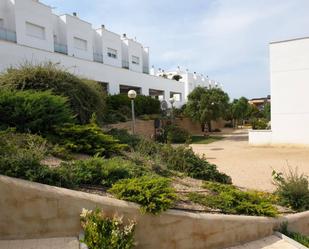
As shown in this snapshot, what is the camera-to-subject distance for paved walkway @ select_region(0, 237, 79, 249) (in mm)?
3549

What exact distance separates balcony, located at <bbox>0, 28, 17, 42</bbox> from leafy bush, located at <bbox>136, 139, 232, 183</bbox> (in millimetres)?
15587

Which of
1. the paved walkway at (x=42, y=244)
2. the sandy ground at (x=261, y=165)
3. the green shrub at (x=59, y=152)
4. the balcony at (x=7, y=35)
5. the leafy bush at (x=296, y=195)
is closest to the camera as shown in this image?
the paved walkway at (x=42, y=244)

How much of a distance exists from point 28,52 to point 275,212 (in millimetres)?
16052

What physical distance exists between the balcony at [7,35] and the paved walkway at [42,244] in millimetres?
18519

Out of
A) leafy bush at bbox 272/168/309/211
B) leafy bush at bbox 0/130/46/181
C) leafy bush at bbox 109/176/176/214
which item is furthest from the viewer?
leafy bush at bbox 272/168/309/211

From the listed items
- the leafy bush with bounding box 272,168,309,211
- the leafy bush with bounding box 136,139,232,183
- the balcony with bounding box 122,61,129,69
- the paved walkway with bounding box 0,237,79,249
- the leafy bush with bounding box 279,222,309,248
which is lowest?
the leafy bush with bounding box 279,222,309,248

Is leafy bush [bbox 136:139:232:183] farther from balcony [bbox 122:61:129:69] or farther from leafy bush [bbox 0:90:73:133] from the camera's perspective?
balcony [bbox 122:61:129:69]

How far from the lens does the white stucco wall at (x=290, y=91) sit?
1708 centimetres

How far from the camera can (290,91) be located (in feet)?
57.1

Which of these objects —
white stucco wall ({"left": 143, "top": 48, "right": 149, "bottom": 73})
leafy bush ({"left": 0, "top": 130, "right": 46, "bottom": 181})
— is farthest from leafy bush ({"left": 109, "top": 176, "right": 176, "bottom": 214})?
white stucco wall ({"left": 143, "top": 48, "right": 149, "bottom": 73})

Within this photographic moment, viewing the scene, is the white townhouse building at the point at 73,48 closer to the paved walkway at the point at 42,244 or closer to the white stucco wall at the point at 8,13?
the white stucco wall at the point at 8,13

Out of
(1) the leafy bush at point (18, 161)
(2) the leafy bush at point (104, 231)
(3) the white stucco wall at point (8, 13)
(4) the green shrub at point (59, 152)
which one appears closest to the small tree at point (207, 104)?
(3) the white stucco wall at point (8, 13)

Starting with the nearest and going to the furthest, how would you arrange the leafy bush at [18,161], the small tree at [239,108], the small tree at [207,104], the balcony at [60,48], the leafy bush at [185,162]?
the leafy bush at [18,161]
the leafy bush at [185,162]
the balcony at [60,48]
the small tree at [207,104]
the small tree at [239,108]

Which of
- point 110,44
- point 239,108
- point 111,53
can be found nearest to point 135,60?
point 111,53
